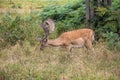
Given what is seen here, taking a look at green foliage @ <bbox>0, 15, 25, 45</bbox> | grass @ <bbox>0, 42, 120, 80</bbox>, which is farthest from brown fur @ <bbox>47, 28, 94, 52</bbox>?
green foliage @ <bbox>0, 15, 25, 45</bbox>

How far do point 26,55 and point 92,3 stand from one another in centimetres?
381

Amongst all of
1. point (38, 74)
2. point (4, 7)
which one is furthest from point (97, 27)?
point (4, 7)

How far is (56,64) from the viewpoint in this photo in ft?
35.0

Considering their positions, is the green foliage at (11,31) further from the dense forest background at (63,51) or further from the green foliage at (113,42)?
the green foliage at (113,42)

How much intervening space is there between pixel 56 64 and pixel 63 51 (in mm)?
1880

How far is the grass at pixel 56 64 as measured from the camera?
959cm

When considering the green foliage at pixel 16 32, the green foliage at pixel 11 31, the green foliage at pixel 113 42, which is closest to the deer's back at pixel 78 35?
the green foliage at pixel 113 42

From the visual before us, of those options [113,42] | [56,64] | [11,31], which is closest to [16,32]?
[11,31]

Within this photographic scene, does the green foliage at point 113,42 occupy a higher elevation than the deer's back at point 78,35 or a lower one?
lower

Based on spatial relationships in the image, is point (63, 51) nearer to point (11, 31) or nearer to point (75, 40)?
point (75, 40)

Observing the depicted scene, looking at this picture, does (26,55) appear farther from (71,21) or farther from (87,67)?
(71,21)

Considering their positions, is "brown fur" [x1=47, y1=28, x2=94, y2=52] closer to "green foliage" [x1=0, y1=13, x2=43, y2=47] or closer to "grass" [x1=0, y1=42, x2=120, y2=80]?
"grass" [x1=0, y1=42, x2=120, y2=80]

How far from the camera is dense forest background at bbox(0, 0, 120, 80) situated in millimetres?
9742

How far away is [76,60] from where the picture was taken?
439 inches
